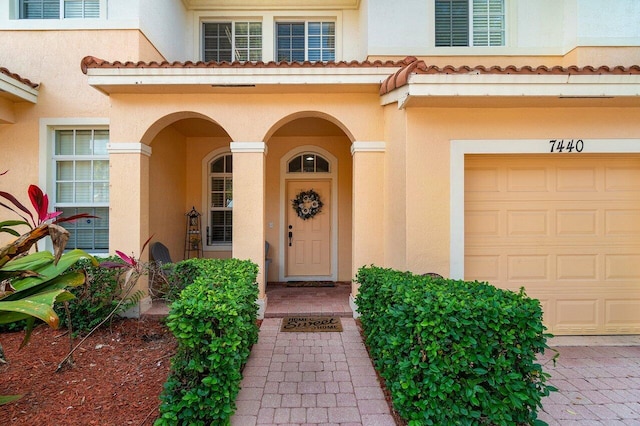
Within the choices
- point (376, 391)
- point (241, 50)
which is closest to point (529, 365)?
point (376, 391)

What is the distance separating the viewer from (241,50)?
730 cm

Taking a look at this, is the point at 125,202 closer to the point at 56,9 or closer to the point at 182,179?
the point at 182,179

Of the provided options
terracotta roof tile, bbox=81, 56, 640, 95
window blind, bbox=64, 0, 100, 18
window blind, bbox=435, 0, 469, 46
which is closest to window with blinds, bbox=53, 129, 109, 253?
terracotta roof tile, bbox=81, 56, 640, 95

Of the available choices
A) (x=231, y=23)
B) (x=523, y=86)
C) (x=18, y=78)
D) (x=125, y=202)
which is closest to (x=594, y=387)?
(x=523, y=86)

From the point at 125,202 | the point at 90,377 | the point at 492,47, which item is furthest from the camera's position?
the point at 492,47

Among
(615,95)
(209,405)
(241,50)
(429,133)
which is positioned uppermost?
(241,50)

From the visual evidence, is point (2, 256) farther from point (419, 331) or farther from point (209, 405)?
point (419, 331)

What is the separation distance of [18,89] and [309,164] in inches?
208

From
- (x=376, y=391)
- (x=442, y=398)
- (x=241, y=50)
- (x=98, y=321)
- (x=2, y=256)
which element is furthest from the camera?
(x=241, y=50)

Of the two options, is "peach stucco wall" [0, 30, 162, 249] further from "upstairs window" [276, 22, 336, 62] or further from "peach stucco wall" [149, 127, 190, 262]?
"upstairs window" [276, 22, 336, 62]

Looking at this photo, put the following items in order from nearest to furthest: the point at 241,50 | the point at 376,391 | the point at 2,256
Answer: the point at 2,256 → the point at 376,391 → the point at 241,50

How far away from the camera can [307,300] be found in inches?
228

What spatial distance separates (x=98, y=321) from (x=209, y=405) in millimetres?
2796

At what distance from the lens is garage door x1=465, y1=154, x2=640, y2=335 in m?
4.55
